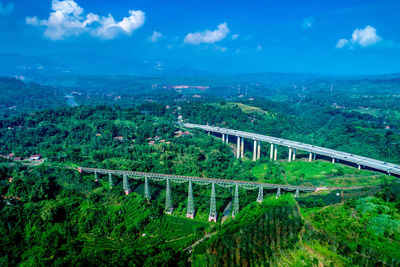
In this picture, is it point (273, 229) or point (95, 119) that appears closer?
point (273, 229)

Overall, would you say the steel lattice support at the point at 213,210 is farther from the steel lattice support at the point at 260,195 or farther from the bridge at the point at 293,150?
the bridge at the point at 293,150

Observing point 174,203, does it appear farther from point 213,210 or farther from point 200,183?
point 213,210

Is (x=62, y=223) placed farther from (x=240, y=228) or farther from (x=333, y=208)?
(x=333, y=208)

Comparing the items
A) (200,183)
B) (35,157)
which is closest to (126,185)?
(200,183)

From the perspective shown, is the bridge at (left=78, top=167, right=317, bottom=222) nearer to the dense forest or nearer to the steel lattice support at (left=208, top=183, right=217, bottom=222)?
the steel lattice support at (left=208, top=183, right=217, bottom=222)

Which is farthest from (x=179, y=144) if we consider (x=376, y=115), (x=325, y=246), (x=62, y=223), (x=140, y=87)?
(x=140, y=87)

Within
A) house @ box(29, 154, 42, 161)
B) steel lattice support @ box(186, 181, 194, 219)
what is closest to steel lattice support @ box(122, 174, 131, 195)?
steel lattice support @ box(186, 181, 194, 219)

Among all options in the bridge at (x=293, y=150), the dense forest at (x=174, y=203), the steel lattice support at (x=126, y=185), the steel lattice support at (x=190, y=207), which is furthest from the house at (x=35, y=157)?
the bridge at (x=293, y=150)
